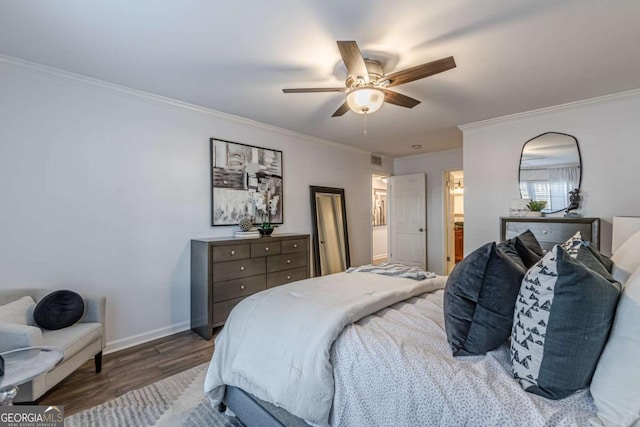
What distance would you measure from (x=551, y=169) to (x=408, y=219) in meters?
2.83

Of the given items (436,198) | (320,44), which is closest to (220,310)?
(320,44)

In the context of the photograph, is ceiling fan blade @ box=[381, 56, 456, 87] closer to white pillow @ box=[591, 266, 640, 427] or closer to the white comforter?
the white comforter

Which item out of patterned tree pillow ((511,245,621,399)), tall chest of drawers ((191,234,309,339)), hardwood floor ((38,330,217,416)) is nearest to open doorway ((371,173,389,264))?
tall chest of drawers ((191,234,309,339))

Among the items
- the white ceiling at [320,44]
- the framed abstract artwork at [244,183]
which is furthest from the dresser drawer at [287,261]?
the white ceiling at [320,44]

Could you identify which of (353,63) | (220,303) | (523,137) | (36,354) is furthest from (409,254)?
(36,354)

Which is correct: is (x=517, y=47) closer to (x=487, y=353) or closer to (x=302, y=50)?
(x=302, y=50)

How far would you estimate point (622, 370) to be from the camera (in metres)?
0.84

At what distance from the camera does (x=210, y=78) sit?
2686 mm

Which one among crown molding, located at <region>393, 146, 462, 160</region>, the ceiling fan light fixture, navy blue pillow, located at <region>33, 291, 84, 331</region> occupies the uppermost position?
crown molding, located at <region>393, 146, 462, 160</region>

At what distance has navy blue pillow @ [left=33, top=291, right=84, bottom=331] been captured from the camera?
211cm

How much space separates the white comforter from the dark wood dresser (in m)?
1.89

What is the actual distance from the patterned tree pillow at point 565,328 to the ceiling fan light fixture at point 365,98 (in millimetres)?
1735

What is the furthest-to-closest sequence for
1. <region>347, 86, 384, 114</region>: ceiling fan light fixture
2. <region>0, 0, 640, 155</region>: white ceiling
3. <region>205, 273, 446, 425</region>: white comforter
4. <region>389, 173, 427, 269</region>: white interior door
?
<region>389, 173, 427, 269</region>: white interior door → <region>347, 86, 384, 114</region>: ceiling fan light fixture → <region>0, 0, 640, 155</region>: white ceiling → <region>205, 273, 446, 425</region>: white comforter

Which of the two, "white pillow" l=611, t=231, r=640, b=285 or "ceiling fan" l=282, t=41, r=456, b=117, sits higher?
"ceiling fan" l=282, t=41, r=456, b=117
